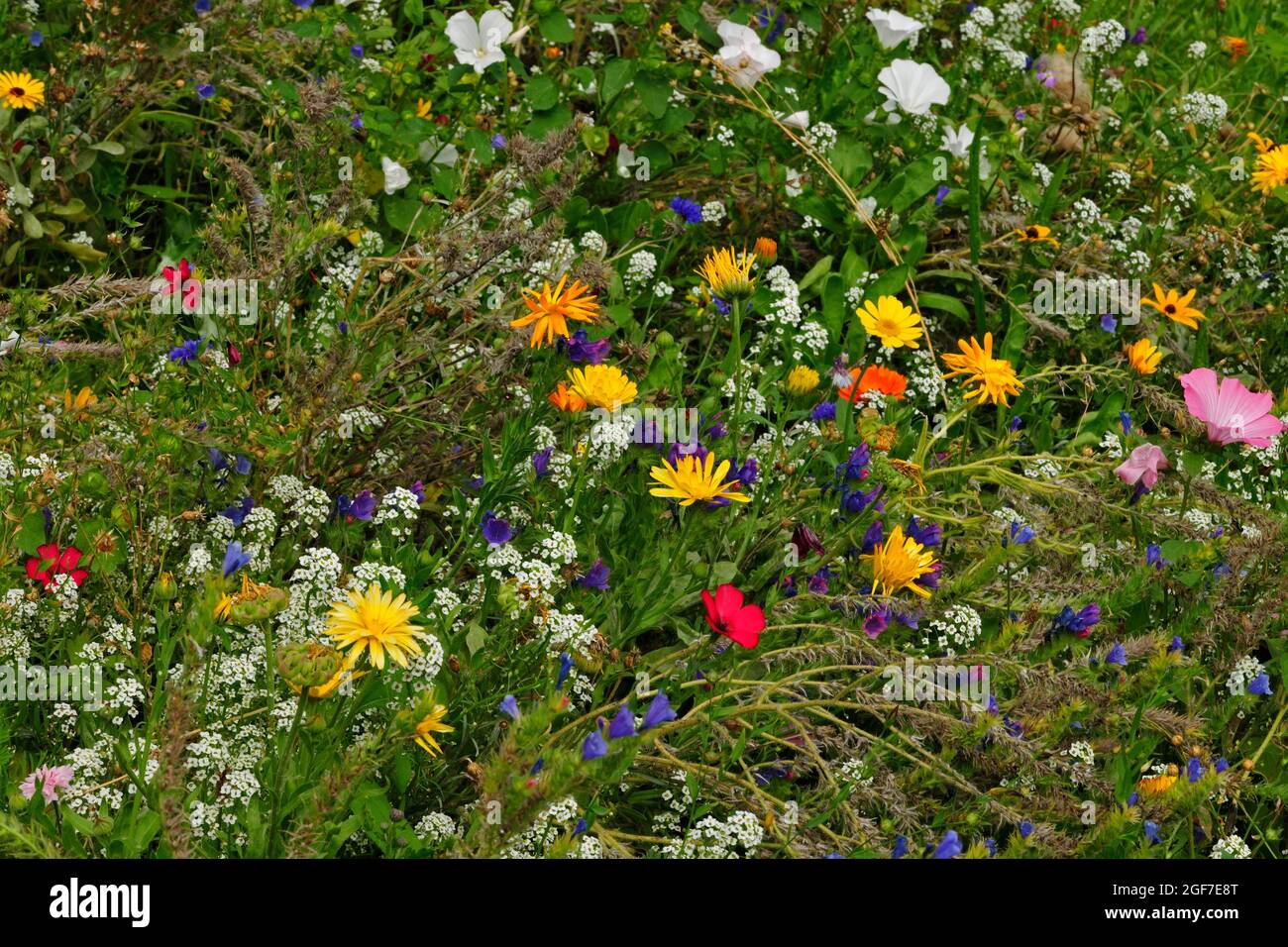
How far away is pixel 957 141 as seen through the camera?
3582mm

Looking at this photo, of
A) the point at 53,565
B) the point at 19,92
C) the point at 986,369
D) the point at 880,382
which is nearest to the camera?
the point at 53,565

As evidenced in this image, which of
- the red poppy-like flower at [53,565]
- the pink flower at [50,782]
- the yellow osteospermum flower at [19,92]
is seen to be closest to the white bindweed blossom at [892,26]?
the yellow osteospermum flower at [19,92]

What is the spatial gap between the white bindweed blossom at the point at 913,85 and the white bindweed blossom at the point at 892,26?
0.43 feet

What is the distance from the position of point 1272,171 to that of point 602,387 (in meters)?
1.92

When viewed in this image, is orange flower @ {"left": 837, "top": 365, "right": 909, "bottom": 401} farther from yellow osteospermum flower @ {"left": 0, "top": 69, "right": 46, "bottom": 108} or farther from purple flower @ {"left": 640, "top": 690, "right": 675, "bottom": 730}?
yellow osteospermum flower @ {"left": 0, "top": 69, "right": 46, "bottom": 108}

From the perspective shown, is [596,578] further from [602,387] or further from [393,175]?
[393,175]

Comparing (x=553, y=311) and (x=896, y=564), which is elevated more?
(x=553, y=311)

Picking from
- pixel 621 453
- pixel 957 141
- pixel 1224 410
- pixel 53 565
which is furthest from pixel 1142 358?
pixel 53 565

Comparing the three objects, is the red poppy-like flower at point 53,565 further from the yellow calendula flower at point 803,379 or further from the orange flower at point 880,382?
the orange flower at point 880,382

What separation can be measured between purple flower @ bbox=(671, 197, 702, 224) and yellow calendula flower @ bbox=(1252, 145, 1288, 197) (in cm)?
134

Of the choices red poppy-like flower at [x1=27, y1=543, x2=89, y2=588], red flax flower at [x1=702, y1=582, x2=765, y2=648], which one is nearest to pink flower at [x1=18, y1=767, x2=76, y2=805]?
red poppy-like flower at [x1=27, y1=543, x2=89, y2=588]

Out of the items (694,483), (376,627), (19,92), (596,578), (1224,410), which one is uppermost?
(19,92)

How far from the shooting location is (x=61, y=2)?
3418 millimetres

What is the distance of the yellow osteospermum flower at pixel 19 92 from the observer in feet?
9.96
